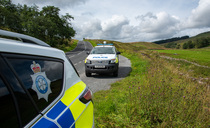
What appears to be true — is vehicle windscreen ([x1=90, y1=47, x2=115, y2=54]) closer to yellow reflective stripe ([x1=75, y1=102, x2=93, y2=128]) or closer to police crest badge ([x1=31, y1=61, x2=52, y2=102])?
yellow reflective stripe ([x1=75, y1=102, x2=93, y2=128])

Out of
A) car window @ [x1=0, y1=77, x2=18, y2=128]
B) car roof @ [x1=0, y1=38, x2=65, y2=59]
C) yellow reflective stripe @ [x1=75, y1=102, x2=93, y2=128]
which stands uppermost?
car roof @ [x1=0, y1=38, x2=65, y2=59]

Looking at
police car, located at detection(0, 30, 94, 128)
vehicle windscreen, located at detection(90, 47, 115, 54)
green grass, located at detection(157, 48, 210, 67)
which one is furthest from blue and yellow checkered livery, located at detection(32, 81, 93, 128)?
green grass, located at detection(157, 48, 210, 67)

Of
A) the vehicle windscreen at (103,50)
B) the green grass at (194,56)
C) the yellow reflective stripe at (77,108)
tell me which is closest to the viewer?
the yellow reflective stripe at (77,108)

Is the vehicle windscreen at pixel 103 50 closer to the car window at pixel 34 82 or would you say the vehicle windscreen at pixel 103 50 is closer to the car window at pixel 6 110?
the car window at pixel 34 82

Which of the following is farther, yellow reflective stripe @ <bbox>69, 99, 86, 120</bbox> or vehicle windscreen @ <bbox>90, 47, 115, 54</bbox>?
vehicle windscreen @ <bbox>90, 47, 115, 54</bbox>

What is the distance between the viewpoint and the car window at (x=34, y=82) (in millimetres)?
877

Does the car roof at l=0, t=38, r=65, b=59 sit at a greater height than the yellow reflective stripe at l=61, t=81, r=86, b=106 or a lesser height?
greater

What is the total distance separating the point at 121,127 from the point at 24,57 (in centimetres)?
229

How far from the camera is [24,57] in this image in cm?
99

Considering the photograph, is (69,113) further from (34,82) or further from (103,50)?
(103,50)

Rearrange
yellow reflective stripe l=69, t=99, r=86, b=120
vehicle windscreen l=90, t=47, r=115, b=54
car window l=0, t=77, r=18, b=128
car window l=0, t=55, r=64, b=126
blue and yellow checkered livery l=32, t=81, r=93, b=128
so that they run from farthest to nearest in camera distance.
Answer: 1. vehicle windscreen l=90, t=47, r=115, b=54
2. yellow reflective stripe l=69, t=99, r=86, b=120
3. blue and yellow checkered livery l=32, t=81, r=93, b=128
4. car window l=0, t=55, r=64, b=126
5. car window l=0, t=77, r=18, b=128

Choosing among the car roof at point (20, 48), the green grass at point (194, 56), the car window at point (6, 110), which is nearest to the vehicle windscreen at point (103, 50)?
the car roof at point (20, 48)

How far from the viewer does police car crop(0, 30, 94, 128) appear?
822 mm

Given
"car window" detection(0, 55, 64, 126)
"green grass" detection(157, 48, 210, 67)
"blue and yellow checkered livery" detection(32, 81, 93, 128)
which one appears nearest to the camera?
"car window" detection(0, 55, 64, 126)
